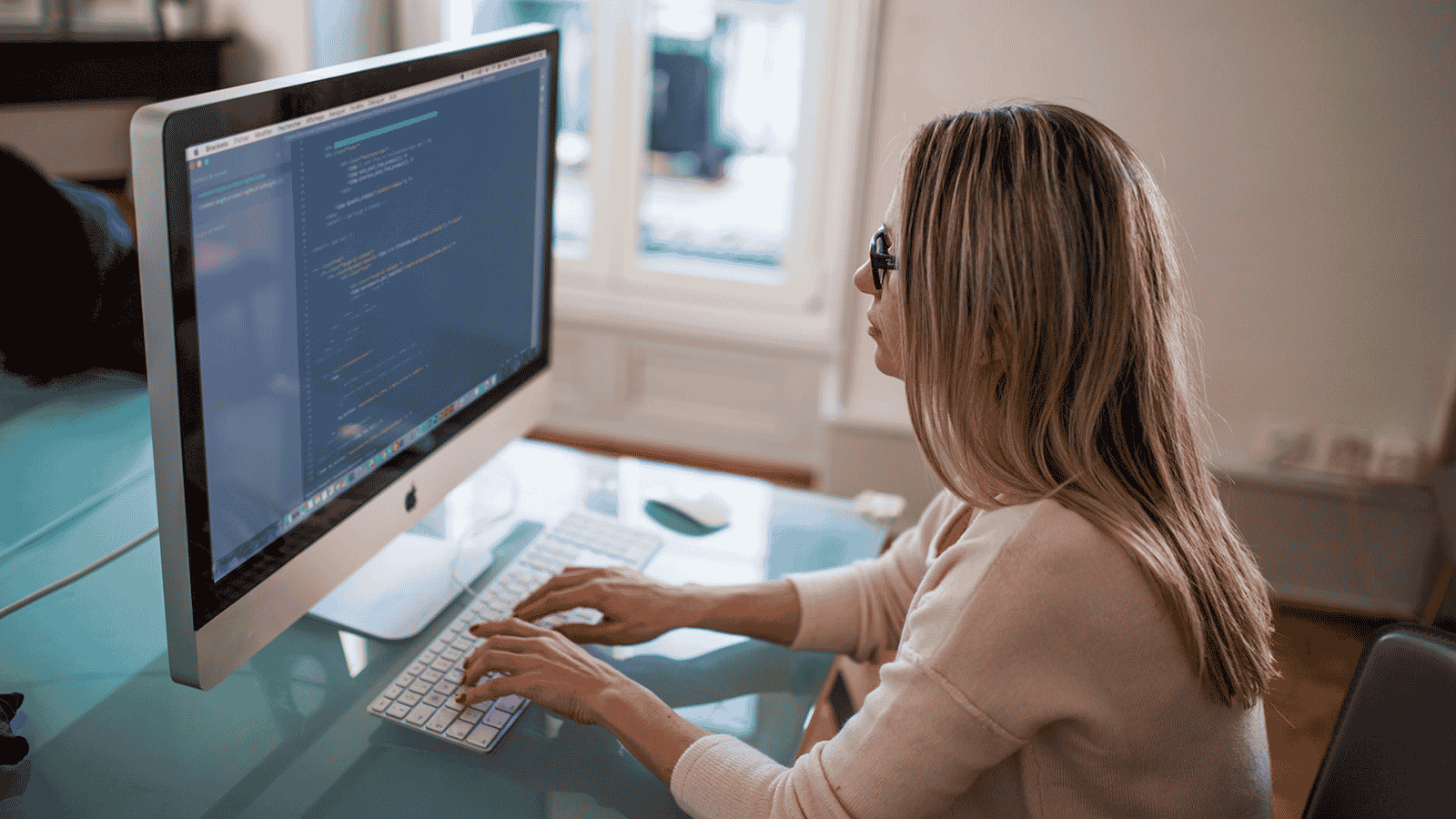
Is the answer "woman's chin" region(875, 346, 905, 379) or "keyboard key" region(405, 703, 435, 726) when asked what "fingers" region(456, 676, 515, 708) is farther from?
"woman's chin" region(875, 346, 905, 379)

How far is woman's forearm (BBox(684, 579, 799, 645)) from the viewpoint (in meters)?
1.08

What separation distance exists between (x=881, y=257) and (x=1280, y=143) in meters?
1.74

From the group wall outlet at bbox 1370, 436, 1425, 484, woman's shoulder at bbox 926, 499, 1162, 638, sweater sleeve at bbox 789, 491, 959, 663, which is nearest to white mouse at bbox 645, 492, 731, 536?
sweater sleeve at bbox 789, 491, 959, 663

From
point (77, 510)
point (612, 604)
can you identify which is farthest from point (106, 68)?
point (612, 604)

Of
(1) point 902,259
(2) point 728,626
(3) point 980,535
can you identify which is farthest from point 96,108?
(3) point 980,535

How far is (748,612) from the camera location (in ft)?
3.55

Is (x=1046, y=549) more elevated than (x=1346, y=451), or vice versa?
(x=1046, y=549)

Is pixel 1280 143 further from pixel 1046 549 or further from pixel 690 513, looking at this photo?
pixel 1046 549

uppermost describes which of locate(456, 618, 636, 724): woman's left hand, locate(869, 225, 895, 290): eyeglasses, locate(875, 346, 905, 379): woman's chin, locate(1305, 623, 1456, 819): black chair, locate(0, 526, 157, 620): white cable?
locate(869, 225, 895, 290): eyeglasses

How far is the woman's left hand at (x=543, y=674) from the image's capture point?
91cm

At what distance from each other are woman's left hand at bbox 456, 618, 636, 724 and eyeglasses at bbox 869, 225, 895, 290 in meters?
0.41

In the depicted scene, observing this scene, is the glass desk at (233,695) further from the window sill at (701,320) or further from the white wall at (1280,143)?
the window sill at (701,320)

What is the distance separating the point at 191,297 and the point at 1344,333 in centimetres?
236

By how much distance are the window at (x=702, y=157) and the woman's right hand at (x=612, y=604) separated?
1.84 m
